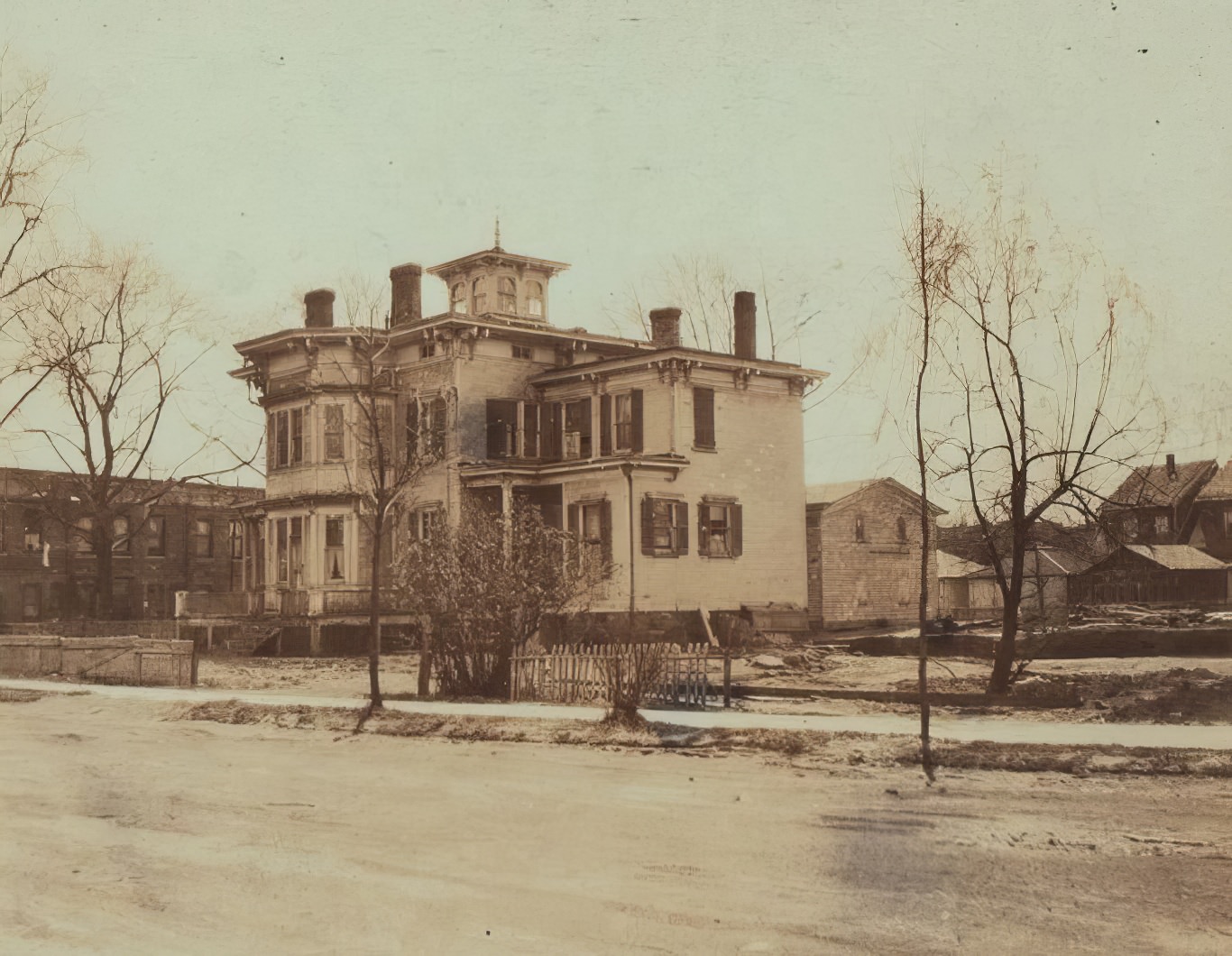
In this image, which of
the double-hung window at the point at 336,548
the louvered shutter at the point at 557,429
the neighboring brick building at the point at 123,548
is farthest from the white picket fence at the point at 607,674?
the neighboring brick building at the point at 123,548

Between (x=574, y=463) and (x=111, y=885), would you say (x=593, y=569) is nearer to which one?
(x=574, y=463)

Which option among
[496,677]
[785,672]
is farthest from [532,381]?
[496,677]

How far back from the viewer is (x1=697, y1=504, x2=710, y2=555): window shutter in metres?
33.4

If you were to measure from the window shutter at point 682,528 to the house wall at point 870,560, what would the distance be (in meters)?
7.73

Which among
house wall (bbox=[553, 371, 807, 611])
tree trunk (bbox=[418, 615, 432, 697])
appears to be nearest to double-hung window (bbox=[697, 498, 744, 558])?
house wall (bbox=[553, 371, 807, 611])

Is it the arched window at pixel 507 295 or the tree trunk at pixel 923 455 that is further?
the arched window at pixel 507 295

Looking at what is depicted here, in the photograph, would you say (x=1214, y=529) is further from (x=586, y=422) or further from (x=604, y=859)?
(x=604, y=859)

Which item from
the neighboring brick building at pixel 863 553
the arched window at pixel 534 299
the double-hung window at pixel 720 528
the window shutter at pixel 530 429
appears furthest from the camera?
the neighboring brick building at pixel 863 553

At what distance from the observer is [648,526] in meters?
32.3

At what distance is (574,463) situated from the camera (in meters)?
32.8

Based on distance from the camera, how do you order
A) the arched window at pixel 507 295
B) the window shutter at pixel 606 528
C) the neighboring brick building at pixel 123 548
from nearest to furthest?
the window shutter at pixel 606 528
the arched window at pixel 507 295
the neighboring brick building at pixel 123 548

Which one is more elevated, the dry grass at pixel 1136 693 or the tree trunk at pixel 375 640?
the tree trunk at pixel 375 640

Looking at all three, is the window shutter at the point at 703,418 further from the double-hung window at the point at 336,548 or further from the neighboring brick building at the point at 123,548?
the neighboring brick building at the point at 123,548

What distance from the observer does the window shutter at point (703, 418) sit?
111ft
